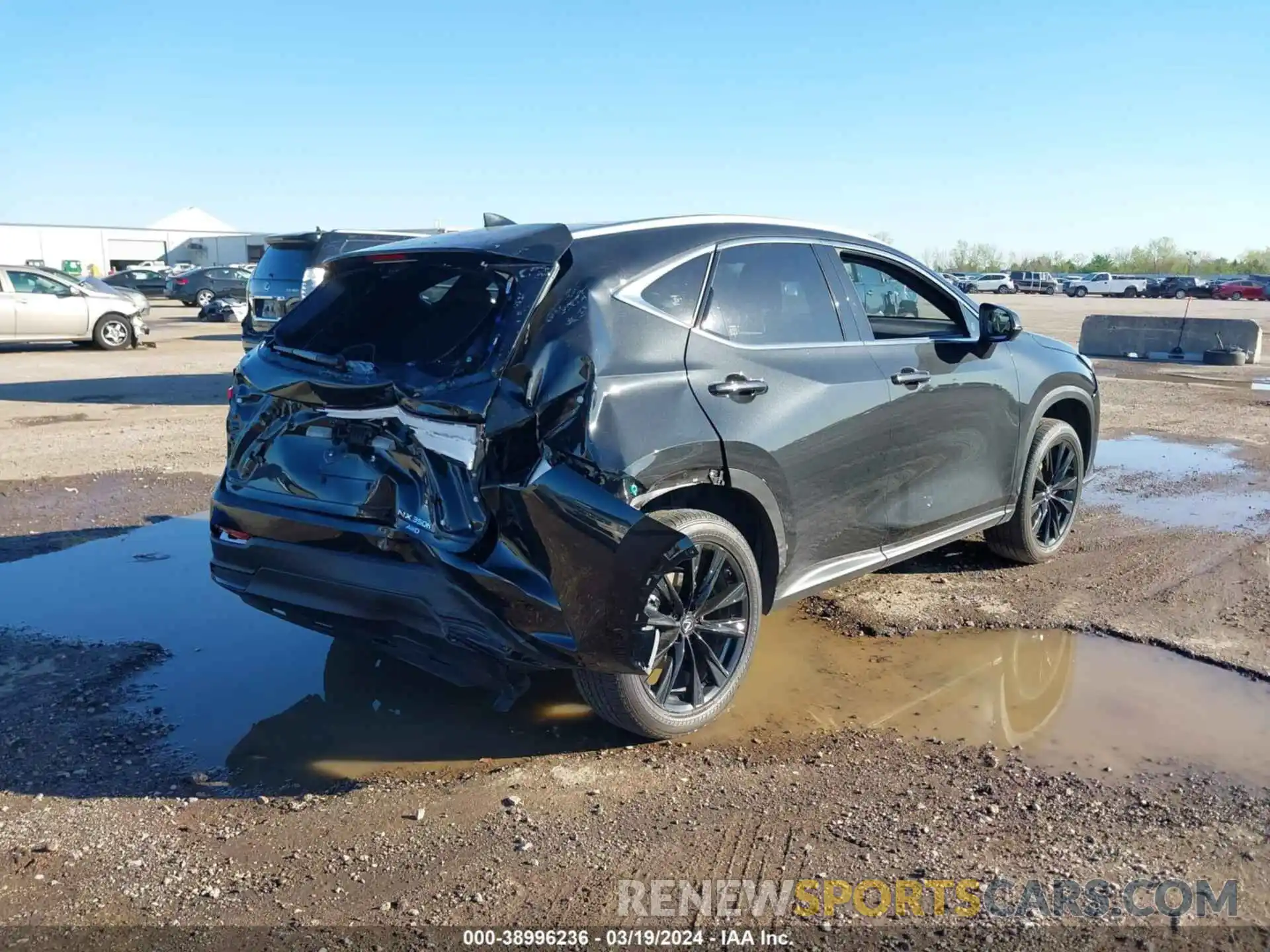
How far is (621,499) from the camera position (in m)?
3.52

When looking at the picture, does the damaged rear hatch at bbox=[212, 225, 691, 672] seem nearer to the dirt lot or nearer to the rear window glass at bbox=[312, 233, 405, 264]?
the dirt lot

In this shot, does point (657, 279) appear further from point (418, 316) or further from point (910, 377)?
point (910, 377)

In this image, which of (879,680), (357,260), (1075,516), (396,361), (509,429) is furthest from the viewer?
(1075,516)

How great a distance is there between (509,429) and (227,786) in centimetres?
160

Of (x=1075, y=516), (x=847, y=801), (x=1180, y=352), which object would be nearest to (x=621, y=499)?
(x=847, y=801)

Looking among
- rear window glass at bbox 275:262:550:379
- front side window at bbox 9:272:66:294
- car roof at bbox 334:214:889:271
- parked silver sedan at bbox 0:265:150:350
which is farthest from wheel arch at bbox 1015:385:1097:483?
front side window at bbox 9:272:66:294

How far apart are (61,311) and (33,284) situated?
2.17 ft

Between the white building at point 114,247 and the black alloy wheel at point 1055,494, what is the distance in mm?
61872

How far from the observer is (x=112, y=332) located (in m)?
19.1

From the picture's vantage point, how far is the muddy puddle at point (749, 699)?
153 inches

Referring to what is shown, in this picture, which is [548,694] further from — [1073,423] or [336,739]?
[1073,423]

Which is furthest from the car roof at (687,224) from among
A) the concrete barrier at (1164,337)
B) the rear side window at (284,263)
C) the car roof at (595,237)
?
the concrete barrier at (1164,337)

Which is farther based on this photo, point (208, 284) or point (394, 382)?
point (208, 284)

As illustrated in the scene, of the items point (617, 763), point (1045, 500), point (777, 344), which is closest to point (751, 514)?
point (777, 344)
